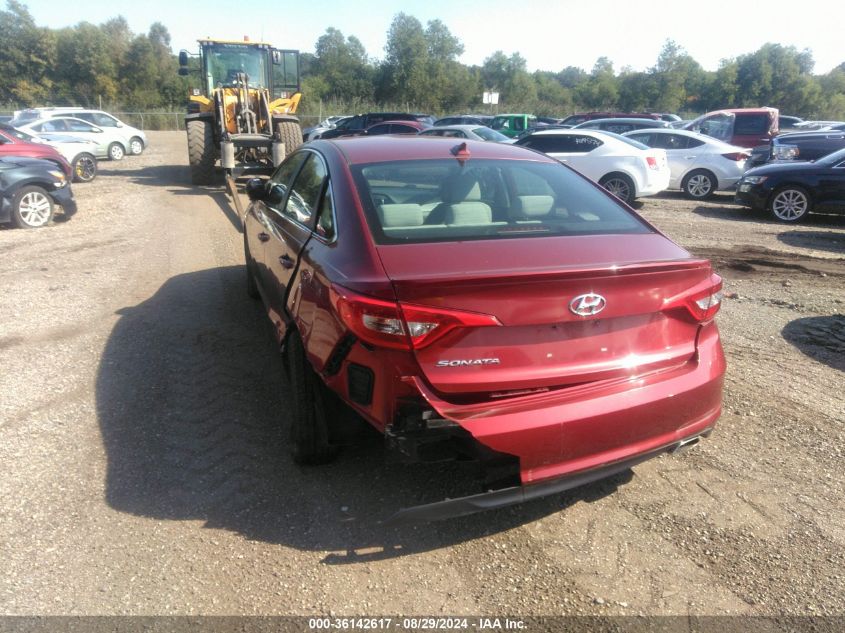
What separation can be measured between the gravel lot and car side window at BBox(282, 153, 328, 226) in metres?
1.20

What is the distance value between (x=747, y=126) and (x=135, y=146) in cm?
2062

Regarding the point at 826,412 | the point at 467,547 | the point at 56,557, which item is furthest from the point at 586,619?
the point at 826,412

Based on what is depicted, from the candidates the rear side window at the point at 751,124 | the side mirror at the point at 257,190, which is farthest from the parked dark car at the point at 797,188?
the side mirror at the point at 257,190

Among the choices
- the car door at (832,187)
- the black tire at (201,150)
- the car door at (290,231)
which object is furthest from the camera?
the black tire at (201,150)

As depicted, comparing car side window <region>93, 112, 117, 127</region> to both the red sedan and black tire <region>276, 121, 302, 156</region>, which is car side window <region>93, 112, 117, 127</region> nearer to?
black tire <region>276, 121, 302, 156</region>

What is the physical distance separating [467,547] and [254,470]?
4.12 ft

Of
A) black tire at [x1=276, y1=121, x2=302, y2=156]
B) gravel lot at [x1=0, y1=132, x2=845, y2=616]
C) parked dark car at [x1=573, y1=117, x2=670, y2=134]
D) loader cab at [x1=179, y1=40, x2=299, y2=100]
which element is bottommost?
gravel lot at [x1=0, y1=132, x2=845, y2=616]

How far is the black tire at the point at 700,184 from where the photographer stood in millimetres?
14578

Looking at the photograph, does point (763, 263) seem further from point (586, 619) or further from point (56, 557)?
point (56, 557)

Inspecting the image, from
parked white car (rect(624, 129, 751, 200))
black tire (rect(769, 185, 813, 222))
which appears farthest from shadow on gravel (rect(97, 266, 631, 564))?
parked white car (rect(624, 129, 751, 200))

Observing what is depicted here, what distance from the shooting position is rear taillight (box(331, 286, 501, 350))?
2.50 meters

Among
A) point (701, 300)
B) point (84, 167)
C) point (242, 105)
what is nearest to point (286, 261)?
point (701, 300)

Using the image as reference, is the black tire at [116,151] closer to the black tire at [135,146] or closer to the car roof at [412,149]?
the black tire at [135,146]

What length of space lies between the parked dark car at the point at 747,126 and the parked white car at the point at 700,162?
481 cm
